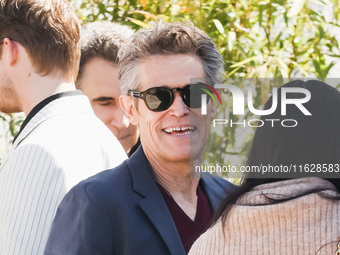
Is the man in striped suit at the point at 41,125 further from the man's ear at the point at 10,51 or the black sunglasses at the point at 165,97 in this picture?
the black sunglasses at the point at 165,97

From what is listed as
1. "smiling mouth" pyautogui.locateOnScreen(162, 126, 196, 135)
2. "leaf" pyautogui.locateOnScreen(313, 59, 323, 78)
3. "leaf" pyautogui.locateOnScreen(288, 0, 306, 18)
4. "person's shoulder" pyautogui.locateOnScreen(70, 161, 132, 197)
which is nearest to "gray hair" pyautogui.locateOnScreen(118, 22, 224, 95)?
"smiling mouth" pyautogui.locateOnScreen(162, 126, 196, 135)

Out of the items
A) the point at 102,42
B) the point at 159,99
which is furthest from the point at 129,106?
the point at 102,42

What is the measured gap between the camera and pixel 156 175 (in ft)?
7.11

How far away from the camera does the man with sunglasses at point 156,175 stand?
188 cm

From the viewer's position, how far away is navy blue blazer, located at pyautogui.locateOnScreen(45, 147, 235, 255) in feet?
6.06

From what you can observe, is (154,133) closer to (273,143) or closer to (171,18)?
(273,143)

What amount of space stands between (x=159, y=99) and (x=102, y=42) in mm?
1205

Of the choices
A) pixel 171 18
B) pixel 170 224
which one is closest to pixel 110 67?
pixel 171 18

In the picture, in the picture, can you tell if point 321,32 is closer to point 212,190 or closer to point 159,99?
point 212,190

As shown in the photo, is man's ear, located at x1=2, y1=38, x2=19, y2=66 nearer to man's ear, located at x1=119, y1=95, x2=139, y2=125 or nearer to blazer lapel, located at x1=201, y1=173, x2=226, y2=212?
man's ear, located at x1=119, y1=95, x2=139, y2=125

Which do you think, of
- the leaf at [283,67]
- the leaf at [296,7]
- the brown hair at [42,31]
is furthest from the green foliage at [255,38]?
the brown hair at [42,31]

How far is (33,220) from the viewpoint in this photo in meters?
2.03

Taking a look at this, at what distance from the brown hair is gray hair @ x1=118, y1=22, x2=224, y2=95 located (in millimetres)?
230

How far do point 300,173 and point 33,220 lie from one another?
806 mm
